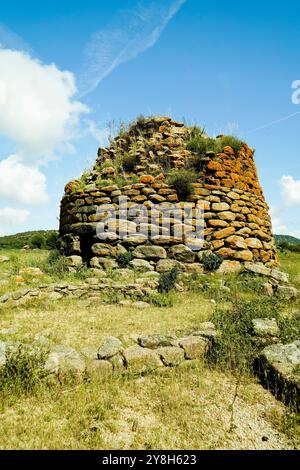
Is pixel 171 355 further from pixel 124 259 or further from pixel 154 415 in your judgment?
pixel 124 259

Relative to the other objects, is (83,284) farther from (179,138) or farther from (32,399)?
(179,138)

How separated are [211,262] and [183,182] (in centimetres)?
250

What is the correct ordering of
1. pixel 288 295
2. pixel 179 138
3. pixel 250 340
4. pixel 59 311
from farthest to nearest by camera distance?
pixel 179 138 < pixel 288 295 < pixel 59 311 < pixel 250 340

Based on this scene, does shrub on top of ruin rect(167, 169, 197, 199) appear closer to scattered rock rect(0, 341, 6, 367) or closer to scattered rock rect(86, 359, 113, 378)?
scattered rock rect(86, 359, 113, 378)

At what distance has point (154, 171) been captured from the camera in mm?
9703

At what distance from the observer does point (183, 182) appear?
8.87 metres

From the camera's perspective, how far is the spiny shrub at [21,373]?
3.05 meters

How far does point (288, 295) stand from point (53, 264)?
6.03m

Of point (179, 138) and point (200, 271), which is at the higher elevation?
point (179, 138)

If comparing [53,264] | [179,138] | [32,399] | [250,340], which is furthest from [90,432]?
[179,138]

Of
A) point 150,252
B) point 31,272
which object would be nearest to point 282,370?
point 150,252

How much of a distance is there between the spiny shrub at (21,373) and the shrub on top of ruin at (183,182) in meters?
6.46

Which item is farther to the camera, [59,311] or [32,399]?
[59,311]

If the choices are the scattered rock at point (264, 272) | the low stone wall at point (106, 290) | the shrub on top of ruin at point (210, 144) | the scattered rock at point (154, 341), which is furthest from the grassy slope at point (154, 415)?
the shrub on top of ruin at point (210, 144)
